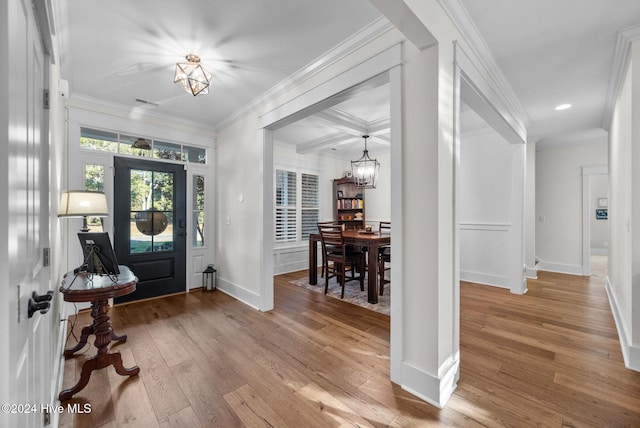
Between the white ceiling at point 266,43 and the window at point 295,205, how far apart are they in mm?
2265

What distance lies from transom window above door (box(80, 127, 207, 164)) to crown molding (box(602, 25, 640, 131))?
15.8 feet

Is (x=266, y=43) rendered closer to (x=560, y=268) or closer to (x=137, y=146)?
(x=137, y=146)

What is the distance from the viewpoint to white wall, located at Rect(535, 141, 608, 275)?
205 inches

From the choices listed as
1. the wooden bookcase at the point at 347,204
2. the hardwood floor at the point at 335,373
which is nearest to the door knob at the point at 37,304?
the hardwood floor at the point at 335,373

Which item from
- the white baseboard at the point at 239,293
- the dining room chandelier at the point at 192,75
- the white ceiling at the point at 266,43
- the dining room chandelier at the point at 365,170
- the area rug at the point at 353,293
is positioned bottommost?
the area rug at the point at 353,293

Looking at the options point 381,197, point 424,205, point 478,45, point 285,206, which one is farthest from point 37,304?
point 381,197

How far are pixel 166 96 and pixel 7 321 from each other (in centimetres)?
328

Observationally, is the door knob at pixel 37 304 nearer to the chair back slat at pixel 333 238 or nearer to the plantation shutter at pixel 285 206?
the chair back slat at pixel 333 238

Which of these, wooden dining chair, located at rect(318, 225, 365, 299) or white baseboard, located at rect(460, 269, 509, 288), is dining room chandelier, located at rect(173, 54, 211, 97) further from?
white baseboard, located at rect(460, 269, 509, 288)

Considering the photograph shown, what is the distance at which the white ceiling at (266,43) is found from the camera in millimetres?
1893

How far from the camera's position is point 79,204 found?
235 cm

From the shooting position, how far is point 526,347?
2.47m

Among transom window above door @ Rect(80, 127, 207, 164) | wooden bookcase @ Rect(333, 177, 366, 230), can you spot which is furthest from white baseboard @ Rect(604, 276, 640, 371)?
transom window above door @ Rect(80, 127, 207, 164)

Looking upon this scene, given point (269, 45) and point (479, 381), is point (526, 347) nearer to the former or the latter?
point (479, 381)
